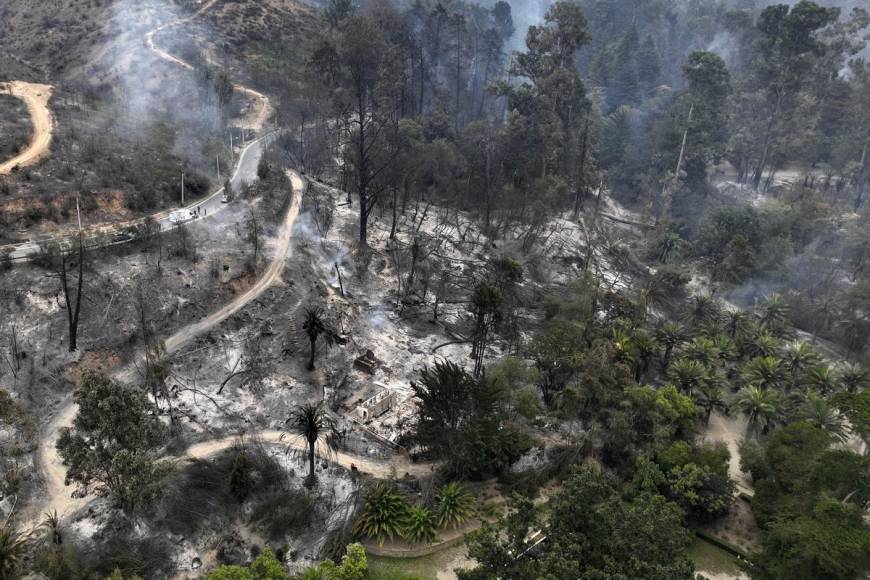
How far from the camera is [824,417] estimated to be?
37.6 m

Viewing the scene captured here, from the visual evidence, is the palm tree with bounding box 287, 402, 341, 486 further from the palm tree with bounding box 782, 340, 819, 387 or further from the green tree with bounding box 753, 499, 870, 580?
the palm tree with bounding box 782, 340, 819, 387

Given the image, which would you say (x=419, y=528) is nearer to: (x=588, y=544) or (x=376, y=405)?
(x=376, y=405)

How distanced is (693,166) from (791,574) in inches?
2806

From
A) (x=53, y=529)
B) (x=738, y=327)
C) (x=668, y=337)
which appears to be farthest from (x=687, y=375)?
(x=53, y=529)

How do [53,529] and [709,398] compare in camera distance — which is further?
[709,398]

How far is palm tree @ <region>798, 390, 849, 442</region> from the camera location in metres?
37.1

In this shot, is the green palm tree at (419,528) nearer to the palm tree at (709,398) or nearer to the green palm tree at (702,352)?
the palm tree at (709,398)

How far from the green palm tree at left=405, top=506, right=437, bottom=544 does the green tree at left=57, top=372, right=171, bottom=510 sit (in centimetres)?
1156

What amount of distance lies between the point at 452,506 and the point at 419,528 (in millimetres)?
2216

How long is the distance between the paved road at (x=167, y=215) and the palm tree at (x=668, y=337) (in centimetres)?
3951

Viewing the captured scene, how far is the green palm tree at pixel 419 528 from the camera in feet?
96.9

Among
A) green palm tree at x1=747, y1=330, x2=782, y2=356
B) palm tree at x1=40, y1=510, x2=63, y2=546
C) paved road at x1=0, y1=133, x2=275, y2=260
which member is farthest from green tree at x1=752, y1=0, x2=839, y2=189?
palm tree at x1=40, y1=510, x2=63, y2=546

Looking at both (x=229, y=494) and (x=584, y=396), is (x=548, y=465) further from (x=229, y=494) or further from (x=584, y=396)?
(x=229, y=494)

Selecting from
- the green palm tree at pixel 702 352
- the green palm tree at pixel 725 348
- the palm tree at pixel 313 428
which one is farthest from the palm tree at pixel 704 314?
the palm tree at pixel 313 428
